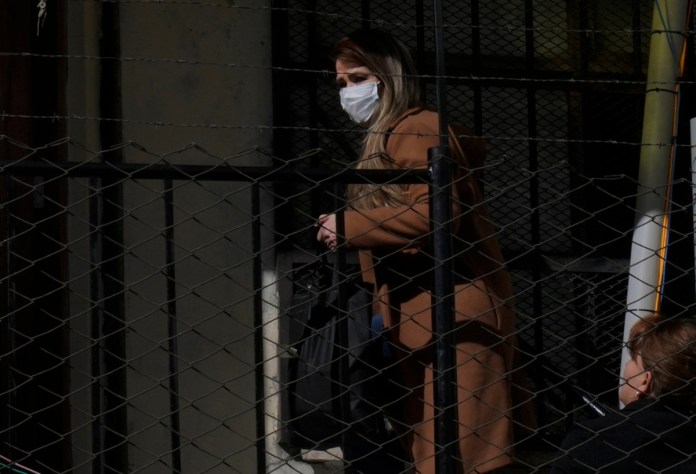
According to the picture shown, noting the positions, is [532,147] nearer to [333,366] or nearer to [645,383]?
[645,383]

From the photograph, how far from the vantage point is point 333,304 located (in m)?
3.03

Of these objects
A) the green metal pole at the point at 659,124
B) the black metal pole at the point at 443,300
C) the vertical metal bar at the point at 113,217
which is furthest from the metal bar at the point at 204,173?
the green metal pole at the point at 659,124

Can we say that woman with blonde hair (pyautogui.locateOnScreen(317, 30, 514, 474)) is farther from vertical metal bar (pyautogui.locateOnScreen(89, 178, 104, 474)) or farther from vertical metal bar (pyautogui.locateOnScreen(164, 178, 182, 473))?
vertical metal bar (pyautogui.locateOnScreen(89, 178, 104, 474))

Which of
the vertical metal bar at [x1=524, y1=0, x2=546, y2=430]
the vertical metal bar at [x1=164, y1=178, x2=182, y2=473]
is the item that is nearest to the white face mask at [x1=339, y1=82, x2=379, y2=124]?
the vertical metal bar at [x1=164, y1=178, x2=182, y2=473]

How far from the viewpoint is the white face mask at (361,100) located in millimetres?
3320

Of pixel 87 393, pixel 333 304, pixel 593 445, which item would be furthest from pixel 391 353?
pixel 87 393

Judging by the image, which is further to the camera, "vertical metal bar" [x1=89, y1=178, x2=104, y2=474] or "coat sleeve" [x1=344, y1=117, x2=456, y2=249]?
"coat sleeve" [x1=344, y1=117, x2=456, y2=249]

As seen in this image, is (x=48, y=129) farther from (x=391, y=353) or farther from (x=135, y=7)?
(x=391, y=353)

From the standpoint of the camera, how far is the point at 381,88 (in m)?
3.33

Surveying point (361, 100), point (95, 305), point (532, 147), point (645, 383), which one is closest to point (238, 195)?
point (361, 100)

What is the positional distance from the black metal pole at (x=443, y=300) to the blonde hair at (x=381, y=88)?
231 mm

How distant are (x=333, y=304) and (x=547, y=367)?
112 cm

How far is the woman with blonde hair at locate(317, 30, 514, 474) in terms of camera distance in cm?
300

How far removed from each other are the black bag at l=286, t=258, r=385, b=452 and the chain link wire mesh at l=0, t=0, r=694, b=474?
0.04m
